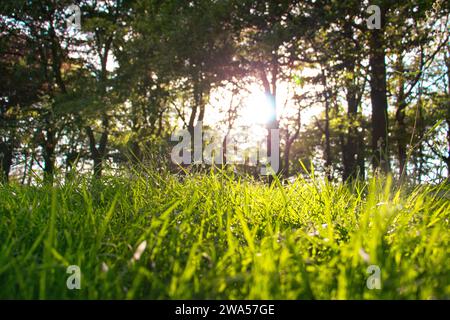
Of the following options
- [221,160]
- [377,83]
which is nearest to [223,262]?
[221,160]

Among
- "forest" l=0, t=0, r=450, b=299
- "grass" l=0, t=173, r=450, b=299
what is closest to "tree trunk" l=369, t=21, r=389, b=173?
"forest" l=0, t=0, r=450, b=299

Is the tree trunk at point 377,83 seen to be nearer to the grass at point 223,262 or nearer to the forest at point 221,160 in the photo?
the forest at point 221,160

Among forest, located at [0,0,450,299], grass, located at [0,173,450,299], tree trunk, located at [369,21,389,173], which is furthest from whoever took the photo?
tree trunk, located at [369,21,389,173]

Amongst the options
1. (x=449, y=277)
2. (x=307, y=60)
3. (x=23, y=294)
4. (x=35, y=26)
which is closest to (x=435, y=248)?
(x=449, y=277)

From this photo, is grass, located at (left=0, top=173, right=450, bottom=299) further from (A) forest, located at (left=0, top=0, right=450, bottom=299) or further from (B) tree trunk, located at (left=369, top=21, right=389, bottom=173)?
(B) tree trunk, located at (left=369, top=21, right=389, bottom=173)

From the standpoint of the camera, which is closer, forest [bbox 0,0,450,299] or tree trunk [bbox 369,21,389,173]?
forest [bbox 0,0,450,299]

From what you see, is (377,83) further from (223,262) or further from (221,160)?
(223,262)

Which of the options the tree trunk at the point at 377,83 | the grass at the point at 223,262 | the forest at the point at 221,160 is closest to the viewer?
the grass at the point at 223,262

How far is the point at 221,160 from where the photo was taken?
4781 millimetres

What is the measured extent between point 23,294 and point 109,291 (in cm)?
29

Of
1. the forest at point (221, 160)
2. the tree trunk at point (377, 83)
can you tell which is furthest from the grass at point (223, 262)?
the tree trunk at point (377, 83)

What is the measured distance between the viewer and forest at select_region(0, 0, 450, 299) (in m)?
1.62

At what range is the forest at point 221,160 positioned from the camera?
162cm

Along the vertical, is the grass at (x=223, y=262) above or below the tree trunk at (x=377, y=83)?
below
